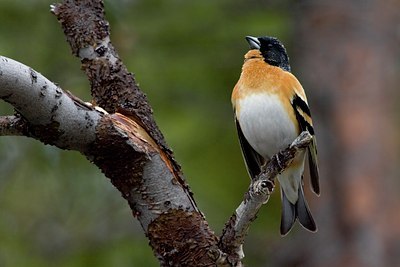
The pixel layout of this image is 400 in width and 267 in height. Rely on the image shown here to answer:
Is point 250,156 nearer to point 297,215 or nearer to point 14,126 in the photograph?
point 297,215

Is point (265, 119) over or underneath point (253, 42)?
underneath

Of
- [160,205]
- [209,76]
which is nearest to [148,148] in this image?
[160,205]

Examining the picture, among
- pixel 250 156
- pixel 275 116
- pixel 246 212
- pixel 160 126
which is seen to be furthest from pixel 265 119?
pixel 160 126

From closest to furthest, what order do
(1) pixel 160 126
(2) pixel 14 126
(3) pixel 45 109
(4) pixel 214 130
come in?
1. (3) pixel 45 109
2. (2) pixel 14 126
3. (1) pixel 160 126
4. (4) pixel 214 130

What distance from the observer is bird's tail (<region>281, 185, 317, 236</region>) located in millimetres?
4375

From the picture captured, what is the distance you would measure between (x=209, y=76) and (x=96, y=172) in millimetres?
1398

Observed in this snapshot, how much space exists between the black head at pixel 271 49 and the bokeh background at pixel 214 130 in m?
1.69

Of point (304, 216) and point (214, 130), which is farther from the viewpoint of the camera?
point (214, 130)

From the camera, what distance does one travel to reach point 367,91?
697 cm

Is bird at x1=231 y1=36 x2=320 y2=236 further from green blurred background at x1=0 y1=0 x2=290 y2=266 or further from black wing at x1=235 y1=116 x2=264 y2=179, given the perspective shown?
green blurred background at x1=0 y1=0 x2=290 y2=266

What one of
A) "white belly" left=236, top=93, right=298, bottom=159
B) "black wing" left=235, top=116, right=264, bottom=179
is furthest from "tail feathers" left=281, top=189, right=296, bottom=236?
"white belly" left=236, top=93, right=298, bottom=159

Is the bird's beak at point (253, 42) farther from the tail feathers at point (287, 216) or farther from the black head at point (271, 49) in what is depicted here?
the tail feathers at point (287, 216)

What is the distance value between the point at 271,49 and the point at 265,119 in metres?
0.55

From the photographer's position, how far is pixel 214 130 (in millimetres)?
7781
